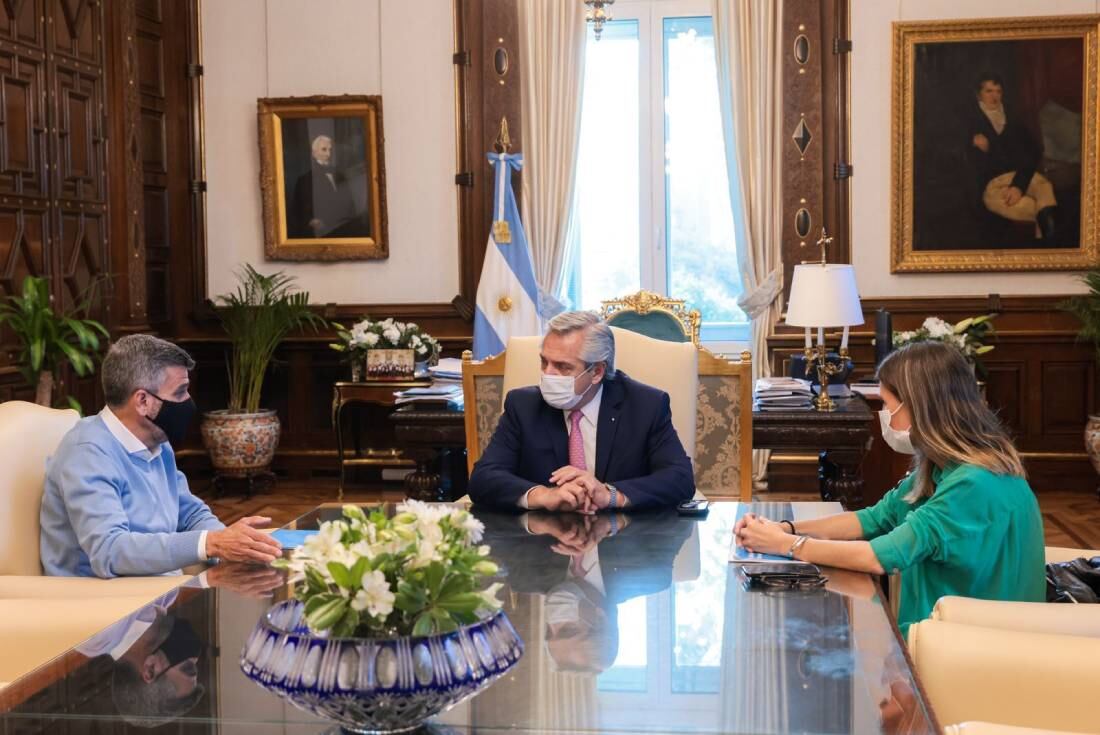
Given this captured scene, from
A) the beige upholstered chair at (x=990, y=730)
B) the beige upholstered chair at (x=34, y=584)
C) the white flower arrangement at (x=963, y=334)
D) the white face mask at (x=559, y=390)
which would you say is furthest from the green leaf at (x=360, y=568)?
the white flower arrangement at (x=963, y=334)

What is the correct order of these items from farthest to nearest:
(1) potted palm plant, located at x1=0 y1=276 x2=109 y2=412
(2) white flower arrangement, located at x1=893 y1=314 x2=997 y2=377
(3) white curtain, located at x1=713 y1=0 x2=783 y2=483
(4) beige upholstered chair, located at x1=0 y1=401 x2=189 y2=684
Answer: (3) white curtain, located at x1=713 y1=0 x2=783 y2=483, (2) white flower arrangement, located at x1=893 y1=314 x2=997 y2=377, (1) potted palm plant, located at x1=0 y1=276 x2=109 y2=412, (4) beige upholstered chair, located at x1=0 y1=401 x2=189 y2=684

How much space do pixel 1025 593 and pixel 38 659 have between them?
2127mm

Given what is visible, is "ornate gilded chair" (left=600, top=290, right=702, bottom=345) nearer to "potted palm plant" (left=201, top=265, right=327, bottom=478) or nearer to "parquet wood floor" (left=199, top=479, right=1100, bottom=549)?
"parquet wood floor" (left=199, top=479, right=1100, bottom=549)

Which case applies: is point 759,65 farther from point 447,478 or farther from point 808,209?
point 447,478

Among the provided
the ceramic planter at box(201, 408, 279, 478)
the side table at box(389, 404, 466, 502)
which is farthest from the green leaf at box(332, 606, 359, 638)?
the ceramic planter at box(201, 408, 279, 478)

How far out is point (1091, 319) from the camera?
7.47m

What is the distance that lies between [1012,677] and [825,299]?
327 centimetres

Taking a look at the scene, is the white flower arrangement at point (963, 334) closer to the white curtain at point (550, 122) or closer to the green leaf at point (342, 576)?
the white curtain at point (550, 122)

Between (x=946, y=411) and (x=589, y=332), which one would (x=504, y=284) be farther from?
(x=946, y=411)

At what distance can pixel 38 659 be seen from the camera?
2.68 metres

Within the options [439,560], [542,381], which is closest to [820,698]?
[439,560]

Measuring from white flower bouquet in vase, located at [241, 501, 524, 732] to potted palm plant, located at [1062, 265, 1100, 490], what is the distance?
636cm

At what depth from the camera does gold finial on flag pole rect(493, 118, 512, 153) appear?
8195 mm

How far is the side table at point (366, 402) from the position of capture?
25.3 ft
